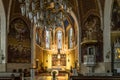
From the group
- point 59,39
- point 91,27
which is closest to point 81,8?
point 91,27

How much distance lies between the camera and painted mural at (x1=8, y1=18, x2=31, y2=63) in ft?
90.5

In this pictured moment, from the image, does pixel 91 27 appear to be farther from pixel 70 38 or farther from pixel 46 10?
pixel 70 38

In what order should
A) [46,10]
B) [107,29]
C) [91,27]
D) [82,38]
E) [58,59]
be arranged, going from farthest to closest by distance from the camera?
[58,59] < [82,38] < [91,27] < [107,29] < [46,10]

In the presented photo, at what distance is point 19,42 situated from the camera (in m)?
28.0

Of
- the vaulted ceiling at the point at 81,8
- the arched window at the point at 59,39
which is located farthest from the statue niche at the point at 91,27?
the arched window at the point at 59,39

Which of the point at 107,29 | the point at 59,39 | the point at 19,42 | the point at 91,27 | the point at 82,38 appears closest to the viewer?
the point at 107,29

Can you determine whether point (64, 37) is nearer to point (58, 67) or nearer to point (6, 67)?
point (58, 67)

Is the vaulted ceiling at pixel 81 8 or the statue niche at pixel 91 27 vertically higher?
the vaulted ceiling at pixel 81 8

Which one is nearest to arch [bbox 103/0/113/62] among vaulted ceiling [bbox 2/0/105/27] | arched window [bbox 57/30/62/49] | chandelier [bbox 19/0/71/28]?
vaulted ceiling [bbox 2/0/105/27]

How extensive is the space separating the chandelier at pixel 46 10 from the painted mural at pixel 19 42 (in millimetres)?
9445

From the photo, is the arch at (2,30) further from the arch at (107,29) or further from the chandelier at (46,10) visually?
the arch at (107,29)

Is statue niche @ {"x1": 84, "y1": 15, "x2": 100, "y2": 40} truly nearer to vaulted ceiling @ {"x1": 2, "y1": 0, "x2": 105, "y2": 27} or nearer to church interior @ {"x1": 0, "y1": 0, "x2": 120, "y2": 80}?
church interior @ {"x1": 0, "y1": 0, "x2": 120, "y2": 80}

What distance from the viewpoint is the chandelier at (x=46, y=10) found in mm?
17719

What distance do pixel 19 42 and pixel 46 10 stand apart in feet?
34.5
